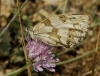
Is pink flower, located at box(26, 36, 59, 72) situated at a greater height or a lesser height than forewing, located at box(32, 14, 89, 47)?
lesser

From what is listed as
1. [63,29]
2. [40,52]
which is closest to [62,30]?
[63,29]

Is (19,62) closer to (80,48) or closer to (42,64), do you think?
(80,48)

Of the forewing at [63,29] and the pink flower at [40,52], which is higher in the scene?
the forewing at [63,29]

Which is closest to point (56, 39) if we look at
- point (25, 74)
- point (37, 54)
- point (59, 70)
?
point (37, 54)

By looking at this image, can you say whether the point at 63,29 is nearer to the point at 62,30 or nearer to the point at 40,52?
the point at 62,30

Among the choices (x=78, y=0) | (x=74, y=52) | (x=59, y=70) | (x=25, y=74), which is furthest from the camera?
(x=78, y=0)

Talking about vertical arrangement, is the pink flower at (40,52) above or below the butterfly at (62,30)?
below

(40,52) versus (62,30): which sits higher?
(62,30)

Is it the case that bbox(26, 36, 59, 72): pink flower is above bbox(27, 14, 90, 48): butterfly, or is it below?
below
